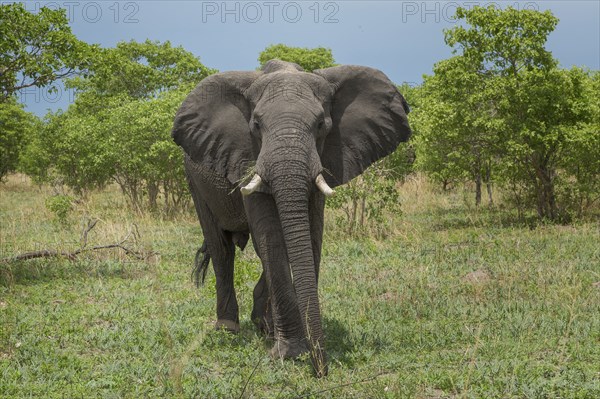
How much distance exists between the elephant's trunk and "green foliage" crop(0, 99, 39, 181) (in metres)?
34.2

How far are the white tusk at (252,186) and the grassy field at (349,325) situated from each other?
1.03 m

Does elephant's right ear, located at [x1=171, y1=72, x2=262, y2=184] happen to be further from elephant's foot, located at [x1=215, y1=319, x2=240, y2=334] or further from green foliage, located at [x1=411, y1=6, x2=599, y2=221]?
green foliage, located at [x1=411, y1=6, x2=599, y2=221]

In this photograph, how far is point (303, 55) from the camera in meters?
45.6

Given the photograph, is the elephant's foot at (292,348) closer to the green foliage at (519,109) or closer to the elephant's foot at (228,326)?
the elephant's foot at (228,326)

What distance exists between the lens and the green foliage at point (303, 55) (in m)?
45.3

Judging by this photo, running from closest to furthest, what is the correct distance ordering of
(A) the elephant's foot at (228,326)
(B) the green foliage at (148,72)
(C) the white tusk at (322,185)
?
(C) the white tusk at (322,185) < (A) the elephant's foot at (228,326) < (B) the green foliage at (148,72)

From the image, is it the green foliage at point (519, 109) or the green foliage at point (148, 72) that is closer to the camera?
the green foliage at point (519, 109)

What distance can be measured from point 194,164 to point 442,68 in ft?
36.6

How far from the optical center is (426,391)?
19.4 feet

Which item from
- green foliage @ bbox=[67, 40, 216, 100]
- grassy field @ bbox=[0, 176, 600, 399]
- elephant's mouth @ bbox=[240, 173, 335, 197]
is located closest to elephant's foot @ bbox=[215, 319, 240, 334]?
grassy field @ bbox=[0, 176, 600, 399]

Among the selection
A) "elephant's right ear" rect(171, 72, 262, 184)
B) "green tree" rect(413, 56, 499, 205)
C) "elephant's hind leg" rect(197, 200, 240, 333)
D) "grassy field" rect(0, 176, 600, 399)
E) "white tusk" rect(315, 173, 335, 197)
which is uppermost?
"green tree" rect(413, 56, 499, 205)

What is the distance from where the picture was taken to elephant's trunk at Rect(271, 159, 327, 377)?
234 inches

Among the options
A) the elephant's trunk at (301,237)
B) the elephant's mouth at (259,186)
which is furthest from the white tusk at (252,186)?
the elephant's trunk at (301,237)

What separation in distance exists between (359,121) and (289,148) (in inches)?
52.9
